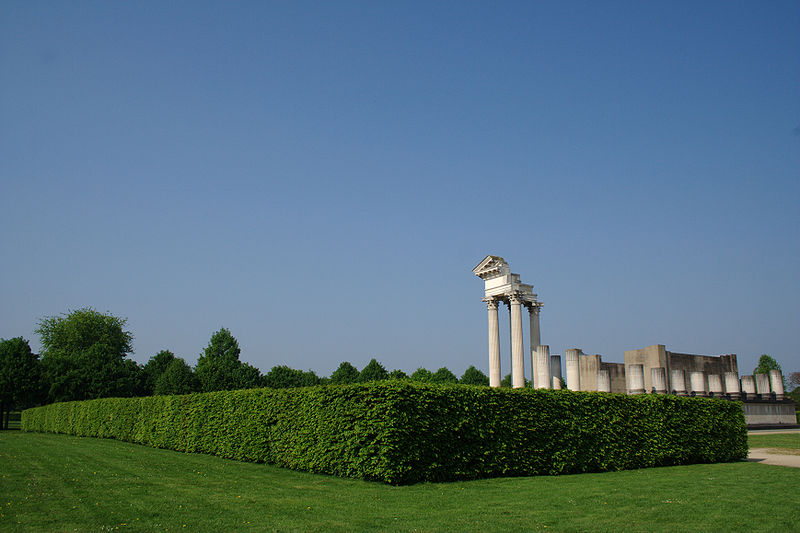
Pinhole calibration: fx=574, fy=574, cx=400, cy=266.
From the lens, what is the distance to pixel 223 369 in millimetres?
64500

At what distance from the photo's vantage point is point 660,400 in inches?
868

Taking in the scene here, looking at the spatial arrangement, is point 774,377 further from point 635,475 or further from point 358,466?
point 358,466

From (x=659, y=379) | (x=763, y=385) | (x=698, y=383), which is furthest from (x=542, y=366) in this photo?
(x=763, y=385)

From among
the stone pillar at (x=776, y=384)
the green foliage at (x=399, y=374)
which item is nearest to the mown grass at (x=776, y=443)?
the stone pillar at (x=776, y=384)

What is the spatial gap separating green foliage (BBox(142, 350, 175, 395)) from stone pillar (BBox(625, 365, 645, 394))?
5038 centimetres

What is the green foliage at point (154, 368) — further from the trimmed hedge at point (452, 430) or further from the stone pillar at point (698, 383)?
the stone pillar at point (698, 383)

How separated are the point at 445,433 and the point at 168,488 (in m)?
7.51

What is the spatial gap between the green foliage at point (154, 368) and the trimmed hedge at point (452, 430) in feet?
143

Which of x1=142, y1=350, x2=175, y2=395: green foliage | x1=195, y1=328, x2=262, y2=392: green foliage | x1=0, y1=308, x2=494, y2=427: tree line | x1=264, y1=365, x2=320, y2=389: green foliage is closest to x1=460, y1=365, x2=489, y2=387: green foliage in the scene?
x1=0, y1=308, x2=494, y2=427: tree line

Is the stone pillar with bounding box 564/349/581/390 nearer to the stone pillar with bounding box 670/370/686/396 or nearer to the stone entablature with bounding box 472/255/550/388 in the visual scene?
the stone entablature with bounding box 472/255/550/388

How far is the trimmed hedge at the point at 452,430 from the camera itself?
16.1 metres

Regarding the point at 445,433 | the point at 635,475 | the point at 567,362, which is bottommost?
the point at 635,475

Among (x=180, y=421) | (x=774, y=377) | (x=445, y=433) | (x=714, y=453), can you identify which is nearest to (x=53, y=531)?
(x=445, y=433)

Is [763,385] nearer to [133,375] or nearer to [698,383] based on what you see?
[698,383]
